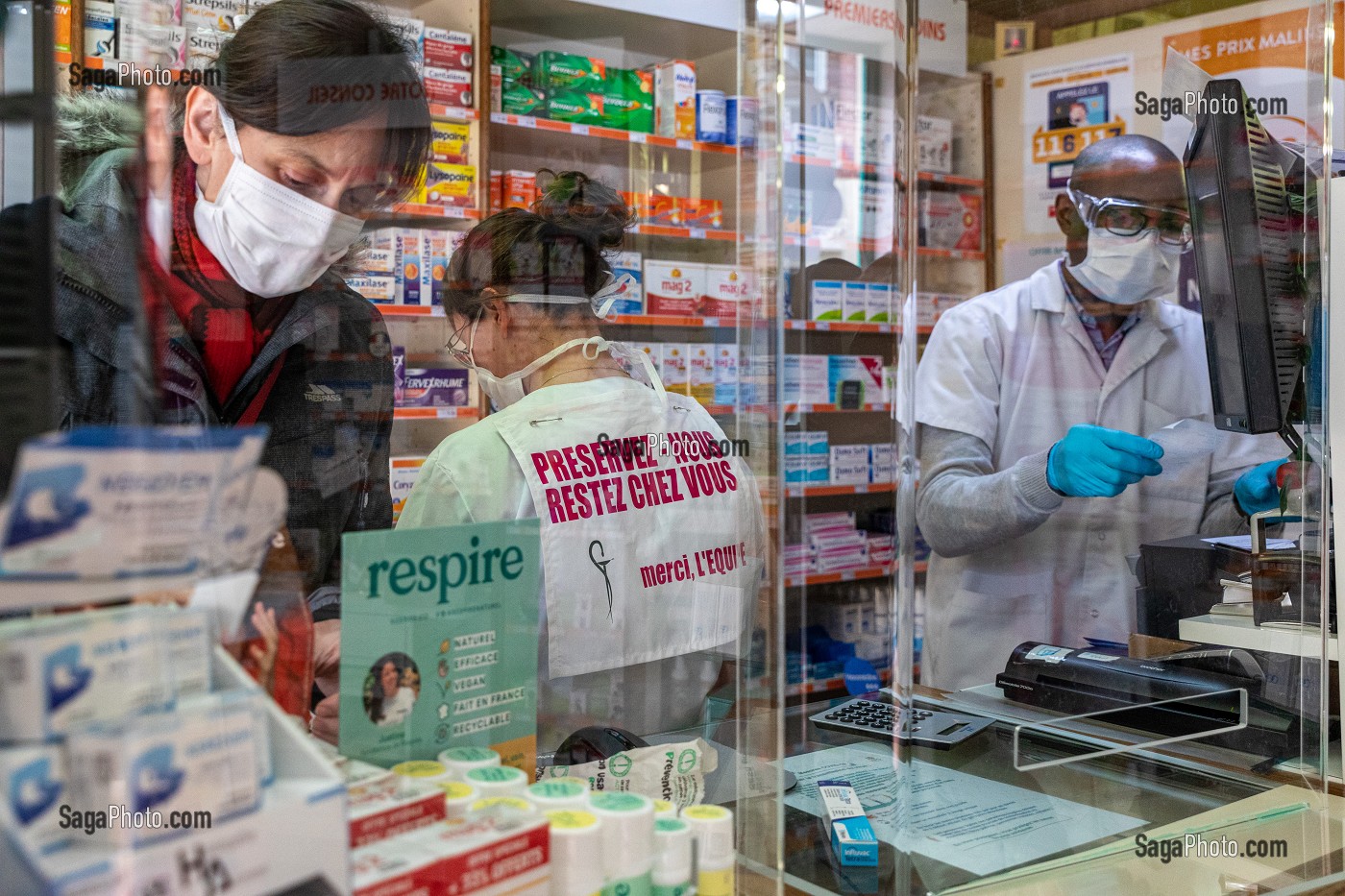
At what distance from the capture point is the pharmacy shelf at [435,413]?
4.26ft

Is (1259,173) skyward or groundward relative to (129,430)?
skyward

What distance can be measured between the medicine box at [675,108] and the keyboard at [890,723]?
2.90ft

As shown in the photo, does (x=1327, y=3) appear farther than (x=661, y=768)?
Yes

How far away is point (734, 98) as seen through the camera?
4.55ft

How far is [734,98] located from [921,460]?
37.9 inches

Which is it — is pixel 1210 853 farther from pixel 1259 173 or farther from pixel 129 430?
pixel 129 430

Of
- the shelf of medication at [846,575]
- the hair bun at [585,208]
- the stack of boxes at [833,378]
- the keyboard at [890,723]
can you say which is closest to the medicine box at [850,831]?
the keyboard at [890,723]

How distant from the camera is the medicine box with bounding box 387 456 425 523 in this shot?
1268 mm

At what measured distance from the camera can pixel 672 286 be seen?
4.62 ft

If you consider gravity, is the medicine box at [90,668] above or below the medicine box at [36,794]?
above

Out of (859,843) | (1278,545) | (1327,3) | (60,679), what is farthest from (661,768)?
(1327,3)

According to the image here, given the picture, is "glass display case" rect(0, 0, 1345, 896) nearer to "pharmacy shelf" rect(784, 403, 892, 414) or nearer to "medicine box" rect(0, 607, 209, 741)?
"medicine box" rect(0, 607, 209, 741)

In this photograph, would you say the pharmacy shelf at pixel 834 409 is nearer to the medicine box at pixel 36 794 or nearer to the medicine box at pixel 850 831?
the medicine box at pixel 850 831

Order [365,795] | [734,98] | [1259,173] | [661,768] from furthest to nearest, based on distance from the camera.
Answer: [1259,173] < [734,98] < [661,768] < [365,795]
